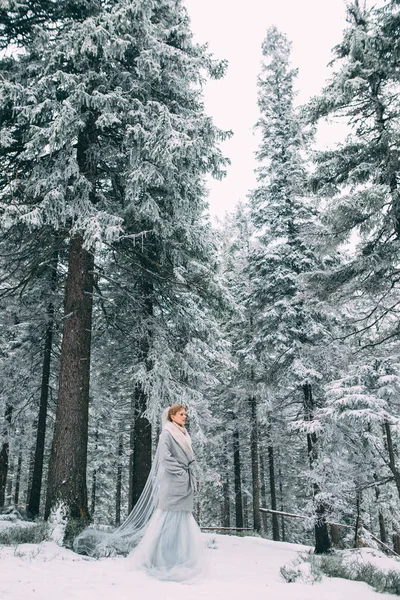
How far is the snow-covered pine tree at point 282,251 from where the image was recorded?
1462 centimetres

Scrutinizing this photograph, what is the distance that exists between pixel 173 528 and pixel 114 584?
1.33 meters

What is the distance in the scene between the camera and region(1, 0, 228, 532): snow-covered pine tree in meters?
7.84

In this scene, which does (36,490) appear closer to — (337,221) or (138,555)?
(138,555)

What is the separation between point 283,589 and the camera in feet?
15.5

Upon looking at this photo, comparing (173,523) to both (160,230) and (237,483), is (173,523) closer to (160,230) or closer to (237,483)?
(160,230)

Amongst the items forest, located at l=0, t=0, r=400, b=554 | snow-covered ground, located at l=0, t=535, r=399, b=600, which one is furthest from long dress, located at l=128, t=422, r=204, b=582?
forest, located at l=0, t=0, r=400, b=554

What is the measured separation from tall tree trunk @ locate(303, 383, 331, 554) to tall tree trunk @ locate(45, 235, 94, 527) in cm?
827

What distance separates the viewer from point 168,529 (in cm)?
560

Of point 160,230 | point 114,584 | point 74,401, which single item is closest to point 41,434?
point 74,401

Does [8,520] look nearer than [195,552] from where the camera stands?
No

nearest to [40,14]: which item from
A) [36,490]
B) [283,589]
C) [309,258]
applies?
[309,258]

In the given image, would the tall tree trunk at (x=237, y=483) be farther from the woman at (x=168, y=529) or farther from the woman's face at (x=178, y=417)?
the woman's face at (x=178, y=417)

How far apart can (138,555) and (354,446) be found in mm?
11032

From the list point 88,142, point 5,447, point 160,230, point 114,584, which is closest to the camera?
point 114,584
